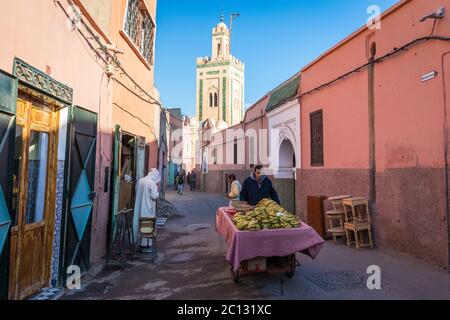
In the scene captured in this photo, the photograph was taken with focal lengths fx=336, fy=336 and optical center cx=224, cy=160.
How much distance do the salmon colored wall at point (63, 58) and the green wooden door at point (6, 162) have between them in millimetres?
198

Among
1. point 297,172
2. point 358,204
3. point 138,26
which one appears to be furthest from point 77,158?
point 297,172

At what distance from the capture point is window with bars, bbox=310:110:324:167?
30.5 ft

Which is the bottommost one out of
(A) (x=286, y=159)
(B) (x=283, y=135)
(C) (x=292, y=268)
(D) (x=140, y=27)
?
(C) (x=292, y=268)

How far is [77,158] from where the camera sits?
4.84 meters

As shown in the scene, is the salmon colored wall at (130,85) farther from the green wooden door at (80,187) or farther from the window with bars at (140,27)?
the green wooden door at (80,187)

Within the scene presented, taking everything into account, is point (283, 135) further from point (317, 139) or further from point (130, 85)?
point (130, 85)

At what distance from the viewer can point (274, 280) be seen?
489cm

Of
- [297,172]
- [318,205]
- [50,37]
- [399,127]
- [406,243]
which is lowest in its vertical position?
[406,243]

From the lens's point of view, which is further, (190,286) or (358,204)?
(358,204)

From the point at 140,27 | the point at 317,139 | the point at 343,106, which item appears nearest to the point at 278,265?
the point at 343,106

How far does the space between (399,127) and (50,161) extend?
591 cm

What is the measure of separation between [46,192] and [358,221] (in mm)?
5770

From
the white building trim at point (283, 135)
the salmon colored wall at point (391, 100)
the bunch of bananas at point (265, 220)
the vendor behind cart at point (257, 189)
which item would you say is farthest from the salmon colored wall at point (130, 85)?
the salmon colored wall at point (391, 100)

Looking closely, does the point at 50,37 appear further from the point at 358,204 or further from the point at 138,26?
the point at 358,204
